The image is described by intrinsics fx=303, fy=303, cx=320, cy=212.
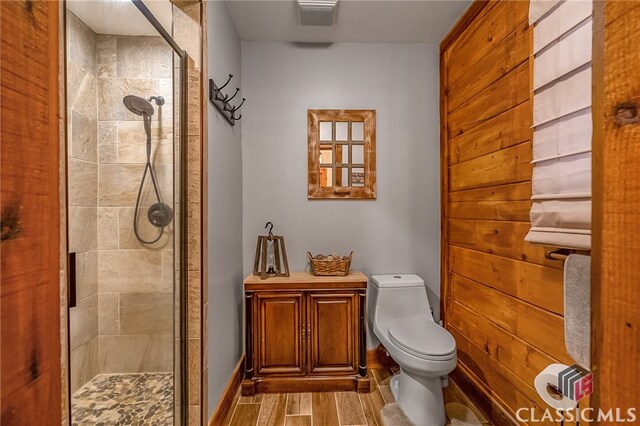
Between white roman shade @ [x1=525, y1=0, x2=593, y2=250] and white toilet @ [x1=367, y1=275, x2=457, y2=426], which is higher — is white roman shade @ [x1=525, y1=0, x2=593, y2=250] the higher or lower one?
the higher one

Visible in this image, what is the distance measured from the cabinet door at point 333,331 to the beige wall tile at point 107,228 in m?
1.31

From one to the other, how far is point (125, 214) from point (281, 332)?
1.34 meters

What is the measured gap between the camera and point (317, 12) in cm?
207

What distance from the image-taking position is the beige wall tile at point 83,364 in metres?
0.89

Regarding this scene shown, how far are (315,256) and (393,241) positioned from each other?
2.19ft

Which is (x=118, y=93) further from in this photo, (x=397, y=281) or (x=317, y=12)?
(x=397, y=281)

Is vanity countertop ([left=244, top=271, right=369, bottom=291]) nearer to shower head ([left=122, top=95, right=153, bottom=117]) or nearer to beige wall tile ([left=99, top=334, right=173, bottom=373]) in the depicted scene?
beige wall tile ([left=99, top=334, right=173, bottom=373])

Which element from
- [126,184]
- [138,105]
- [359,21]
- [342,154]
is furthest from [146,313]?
[359,21]

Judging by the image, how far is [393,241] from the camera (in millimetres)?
2547

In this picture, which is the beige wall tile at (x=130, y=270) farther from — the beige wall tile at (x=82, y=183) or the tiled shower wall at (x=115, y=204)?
the beige wall tile at (x=82, y=183)

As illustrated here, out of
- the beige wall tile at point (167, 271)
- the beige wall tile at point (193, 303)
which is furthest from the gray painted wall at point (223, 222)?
the beige wall tile at point (167, 271)

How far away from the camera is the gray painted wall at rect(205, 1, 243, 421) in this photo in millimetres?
1711

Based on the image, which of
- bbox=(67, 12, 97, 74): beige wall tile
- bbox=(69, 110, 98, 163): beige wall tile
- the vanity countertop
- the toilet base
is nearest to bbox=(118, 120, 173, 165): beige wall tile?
bbox=(69, 110, 98, 163): beige wall tile

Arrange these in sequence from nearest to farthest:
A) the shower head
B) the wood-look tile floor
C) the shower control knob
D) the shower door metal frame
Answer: the shower head → the shower control knob → the shower door metal frame → the wood-look tile floor
